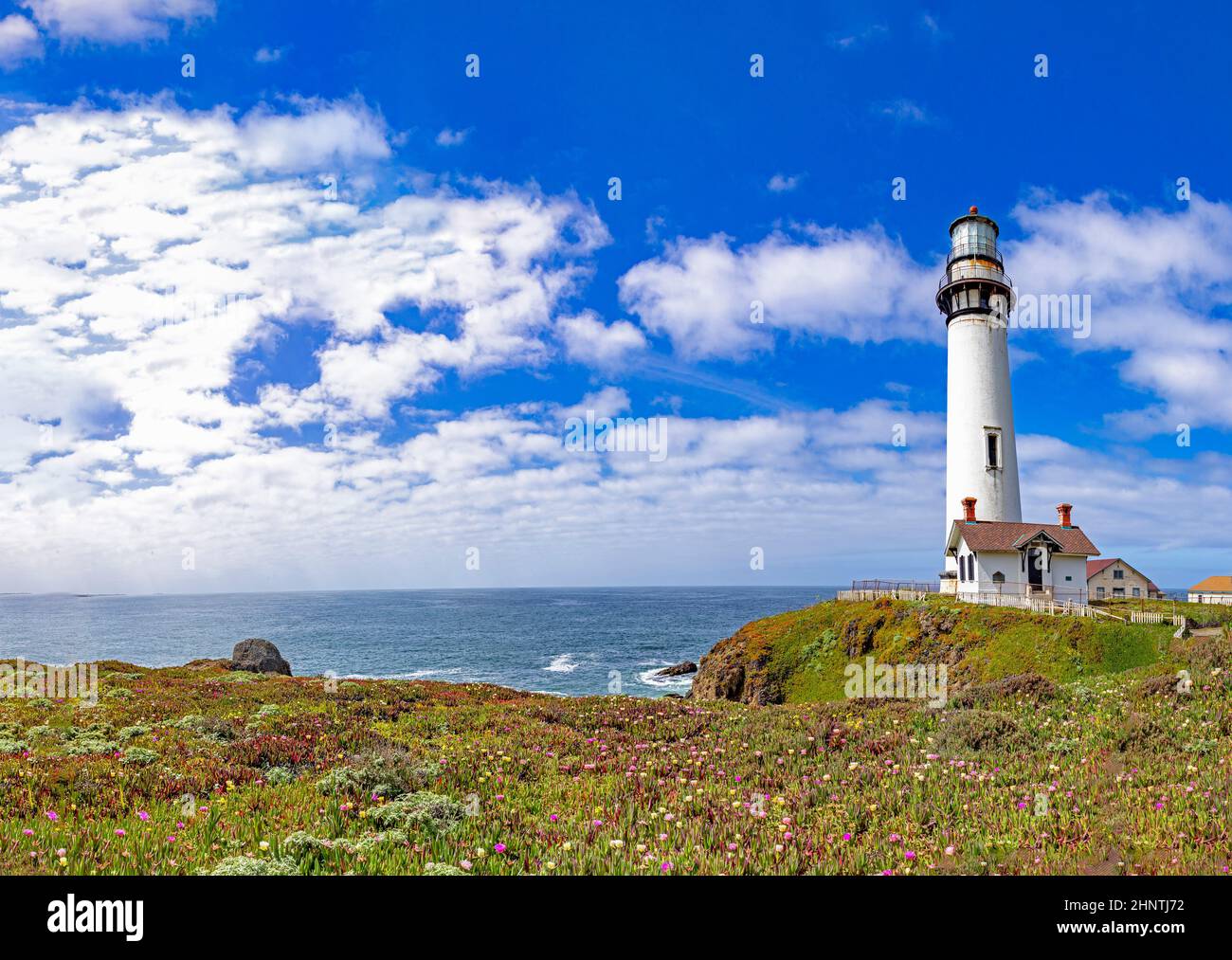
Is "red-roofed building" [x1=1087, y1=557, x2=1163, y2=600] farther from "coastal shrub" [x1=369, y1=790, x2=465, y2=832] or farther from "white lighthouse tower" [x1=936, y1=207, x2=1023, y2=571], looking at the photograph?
"coastal shrub" [x1=369, y1=790, x2=465, y2=832]

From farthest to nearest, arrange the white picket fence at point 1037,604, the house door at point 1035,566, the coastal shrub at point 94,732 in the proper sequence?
1. the house door at point 1035,566
2. the white picket fence at point 1037,604
3. the coastal shrub at point 94,732

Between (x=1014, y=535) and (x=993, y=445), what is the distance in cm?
655

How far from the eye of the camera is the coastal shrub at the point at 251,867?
5.92 meters

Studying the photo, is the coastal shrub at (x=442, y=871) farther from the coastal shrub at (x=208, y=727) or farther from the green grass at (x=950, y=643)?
the green grass at (x=950, y=643)

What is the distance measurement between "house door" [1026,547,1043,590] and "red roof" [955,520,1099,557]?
3.25ft

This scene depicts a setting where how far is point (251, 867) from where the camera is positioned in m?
6.01

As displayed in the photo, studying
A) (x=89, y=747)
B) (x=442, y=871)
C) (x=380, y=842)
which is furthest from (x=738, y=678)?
(x=442, y=871)

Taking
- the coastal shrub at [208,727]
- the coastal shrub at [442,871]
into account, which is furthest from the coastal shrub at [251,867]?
the coastal shrub at [208,727]

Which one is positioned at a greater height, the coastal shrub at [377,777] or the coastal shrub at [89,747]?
the coastal shrub at [377,777]

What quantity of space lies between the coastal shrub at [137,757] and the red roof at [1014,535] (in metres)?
38.9

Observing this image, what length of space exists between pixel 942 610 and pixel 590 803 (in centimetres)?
3177

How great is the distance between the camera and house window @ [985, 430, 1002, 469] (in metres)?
42.8
